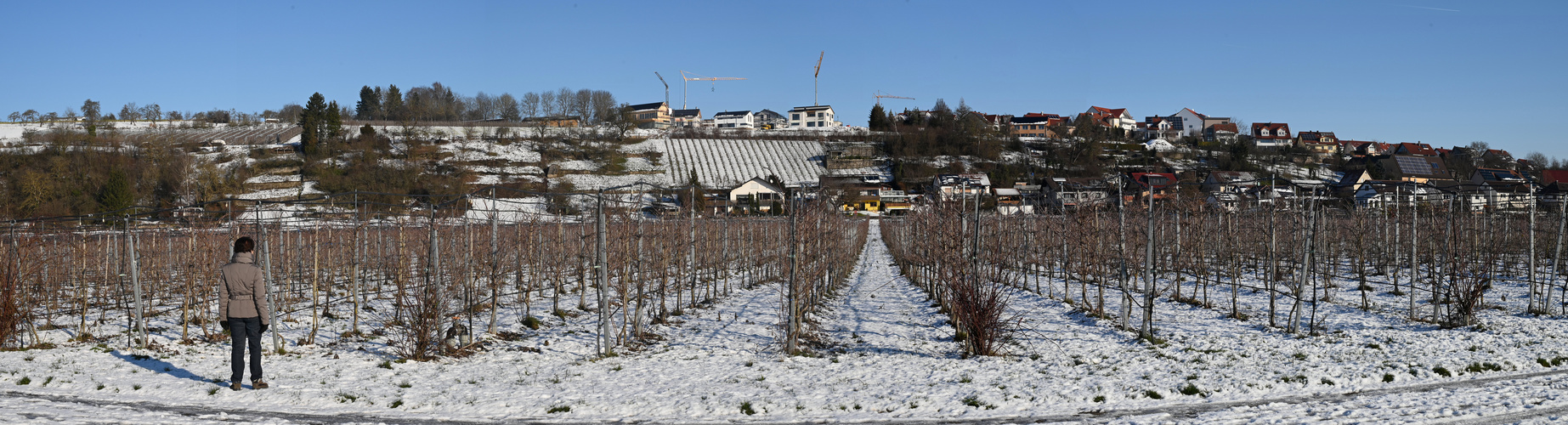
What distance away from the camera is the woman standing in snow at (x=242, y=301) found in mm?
7410

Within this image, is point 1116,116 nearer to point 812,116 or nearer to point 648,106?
point 812,116

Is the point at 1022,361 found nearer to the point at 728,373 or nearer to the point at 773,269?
the point at 728,373

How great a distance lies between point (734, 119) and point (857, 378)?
138m

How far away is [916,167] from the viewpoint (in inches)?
3430

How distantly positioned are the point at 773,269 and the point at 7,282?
18.7m

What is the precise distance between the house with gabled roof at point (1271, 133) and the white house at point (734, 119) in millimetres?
83175

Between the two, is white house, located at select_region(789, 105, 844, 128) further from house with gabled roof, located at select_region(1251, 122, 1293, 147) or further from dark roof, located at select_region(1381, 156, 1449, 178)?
dark roof, located at select_region(1381, 156, 1449, 178)

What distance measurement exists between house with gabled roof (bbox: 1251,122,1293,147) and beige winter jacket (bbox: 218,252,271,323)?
5288 inches

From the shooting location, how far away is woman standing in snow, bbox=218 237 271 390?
24.3ft

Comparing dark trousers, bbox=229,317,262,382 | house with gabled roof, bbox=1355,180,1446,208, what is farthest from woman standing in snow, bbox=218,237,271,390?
house with gabled roof, bbox=1355,180,1446,208

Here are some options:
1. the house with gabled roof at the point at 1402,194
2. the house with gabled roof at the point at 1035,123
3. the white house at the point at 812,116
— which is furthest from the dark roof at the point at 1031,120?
the house with gabled roof at the point at 1402,194

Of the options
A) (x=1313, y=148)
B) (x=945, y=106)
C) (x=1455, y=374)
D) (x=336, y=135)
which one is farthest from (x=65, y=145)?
(x=1313, y=148)

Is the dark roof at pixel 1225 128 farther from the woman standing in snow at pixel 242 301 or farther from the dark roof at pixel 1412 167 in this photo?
the woman standing in snow at pixel 242 301

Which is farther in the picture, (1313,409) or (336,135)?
(336,135)
